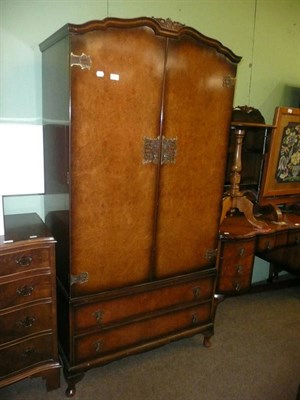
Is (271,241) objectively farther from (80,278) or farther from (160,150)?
(80,278)

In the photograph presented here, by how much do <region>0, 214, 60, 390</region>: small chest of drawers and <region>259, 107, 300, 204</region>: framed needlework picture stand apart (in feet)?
A: 6.44

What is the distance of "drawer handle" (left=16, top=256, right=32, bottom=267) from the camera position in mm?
1654

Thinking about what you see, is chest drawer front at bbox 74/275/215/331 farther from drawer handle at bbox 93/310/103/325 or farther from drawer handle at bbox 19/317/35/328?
drawer handle at bbox 19/317/35/328

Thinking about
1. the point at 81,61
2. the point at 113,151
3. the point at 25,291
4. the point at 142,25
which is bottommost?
the point at 25,291

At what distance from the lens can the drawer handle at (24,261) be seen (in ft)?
5.43

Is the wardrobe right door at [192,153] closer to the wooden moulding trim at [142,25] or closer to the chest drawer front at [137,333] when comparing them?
the wooden moulding trim at [142,25]

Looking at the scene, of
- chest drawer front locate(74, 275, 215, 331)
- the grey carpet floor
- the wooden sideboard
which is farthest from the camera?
the wooden sideboard

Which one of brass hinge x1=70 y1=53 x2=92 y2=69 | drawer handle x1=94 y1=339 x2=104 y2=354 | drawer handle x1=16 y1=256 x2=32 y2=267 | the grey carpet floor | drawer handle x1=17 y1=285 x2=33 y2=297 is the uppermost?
brass hinge x1=70 y1=53 x2=92 y2=69

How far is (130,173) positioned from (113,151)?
16 centimetres

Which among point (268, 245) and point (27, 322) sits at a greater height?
point (268, 245)

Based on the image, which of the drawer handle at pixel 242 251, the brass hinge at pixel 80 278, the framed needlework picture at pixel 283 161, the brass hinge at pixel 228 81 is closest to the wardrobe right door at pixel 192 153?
the brass hinge at pixel 228 81

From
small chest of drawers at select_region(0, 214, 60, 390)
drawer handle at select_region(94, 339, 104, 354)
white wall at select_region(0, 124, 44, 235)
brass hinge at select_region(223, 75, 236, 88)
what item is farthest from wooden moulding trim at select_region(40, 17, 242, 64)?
drawer handle at select_region(94, 339, 104, 354)

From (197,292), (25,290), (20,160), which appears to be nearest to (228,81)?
(20,160)

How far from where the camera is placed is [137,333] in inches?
81.8
